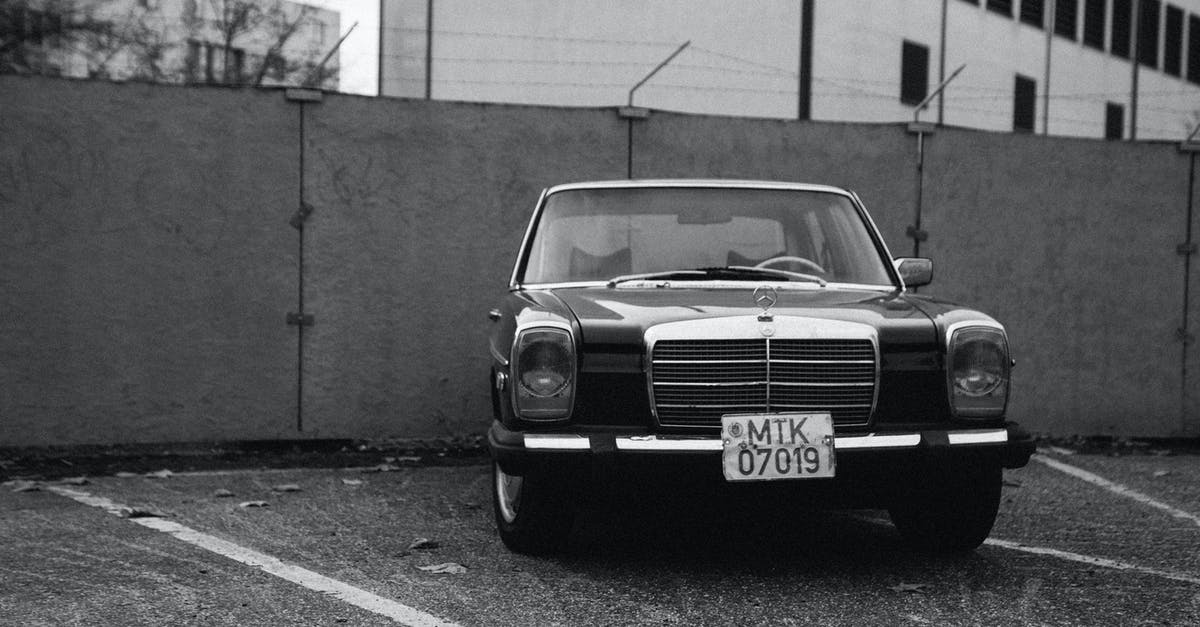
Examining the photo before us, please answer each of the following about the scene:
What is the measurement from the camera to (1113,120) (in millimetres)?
31047

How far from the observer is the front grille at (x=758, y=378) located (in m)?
4.16

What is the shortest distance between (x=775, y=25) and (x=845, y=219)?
1602 cm

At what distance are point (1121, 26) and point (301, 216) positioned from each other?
92.0 feet

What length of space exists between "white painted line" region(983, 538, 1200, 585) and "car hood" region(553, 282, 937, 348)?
3.46 ft

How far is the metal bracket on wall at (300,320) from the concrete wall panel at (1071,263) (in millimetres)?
4074

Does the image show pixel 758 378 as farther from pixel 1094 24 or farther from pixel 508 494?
pixel 1094 24

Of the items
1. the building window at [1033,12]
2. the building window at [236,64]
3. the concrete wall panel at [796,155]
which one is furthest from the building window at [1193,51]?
the concrete wall panel at [796,155]

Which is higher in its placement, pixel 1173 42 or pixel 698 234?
pixel 1173 42

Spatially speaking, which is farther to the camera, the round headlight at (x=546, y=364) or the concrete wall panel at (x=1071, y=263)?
the concrete wall panel at (x=1071, y=263)

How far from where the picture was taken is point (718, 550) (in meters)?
4.77

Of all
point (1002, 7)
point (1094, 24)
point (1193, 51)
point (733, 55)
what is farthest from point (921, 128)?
point (1193, 51)

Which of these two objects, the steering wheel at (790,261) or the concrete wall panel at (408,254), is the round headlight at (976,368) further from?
the concrete wall panel at (408,254)

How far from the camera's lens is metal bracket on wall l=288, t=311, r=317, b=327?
302 inches

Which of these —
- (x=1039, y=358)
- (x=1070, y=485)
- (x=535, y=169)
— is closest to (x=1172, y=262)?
(x=1039, y=358)
